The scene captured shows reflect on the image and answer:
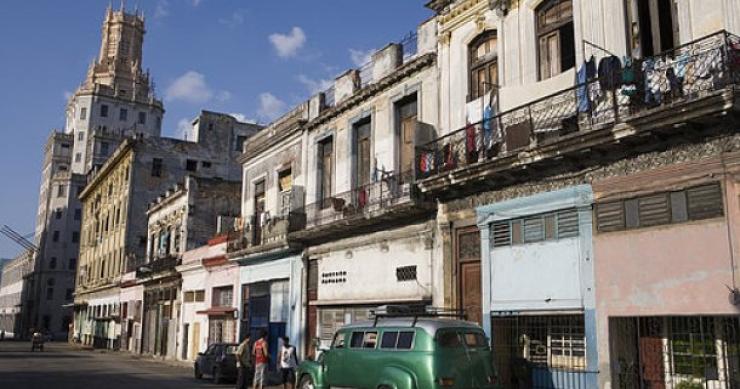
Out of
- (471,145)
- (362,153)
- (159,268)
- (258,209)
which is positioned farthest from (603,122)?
(159,268)

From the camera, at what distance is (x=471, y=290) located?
15.6 meters

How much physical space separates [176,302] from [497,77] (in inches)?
974

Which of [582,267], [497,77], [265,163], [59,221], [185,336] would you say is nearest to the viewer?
[582,267]

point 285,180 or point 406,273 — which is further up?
point 285,180

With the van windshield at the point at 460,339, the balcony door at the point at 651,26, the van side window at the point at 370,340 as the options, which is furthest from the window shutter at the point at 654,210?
the van side window at the point at 370,340

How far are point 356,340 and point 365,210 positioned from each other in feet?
23.0

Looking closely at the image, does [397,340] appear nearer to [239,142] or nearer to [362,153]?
[362,153]

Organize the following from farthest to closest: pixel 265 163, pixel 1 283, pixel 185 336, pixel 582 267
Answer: pixel 1 283 < pixel 185 336 < pixel 265 163 < pixel 582 267

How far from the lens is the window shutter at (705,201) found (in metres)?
10.6

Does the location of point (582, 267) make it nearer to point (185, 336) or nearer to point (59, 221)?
point (185, 336)

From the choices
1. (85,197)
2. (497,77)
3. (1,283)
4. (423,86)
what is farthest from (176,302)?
(1,283)

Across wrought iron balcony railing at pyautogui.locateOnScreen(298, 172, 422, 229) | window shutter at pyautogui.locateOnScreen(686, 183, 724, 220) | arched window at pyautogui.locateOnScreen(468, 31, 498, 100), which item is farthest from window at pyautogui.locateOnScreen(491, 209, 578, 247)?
arched window at pyautogui.locateOnScreen(468, 31, 498, 100)

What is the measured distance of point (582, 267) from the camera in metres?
12.7

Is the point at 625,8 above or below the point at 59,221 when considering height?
below
